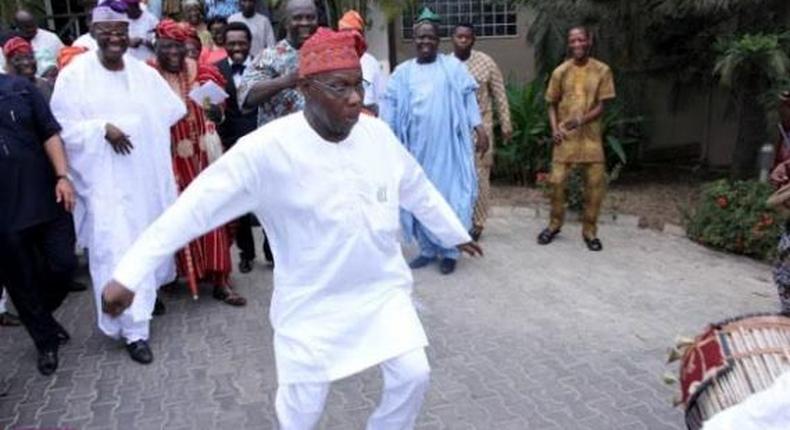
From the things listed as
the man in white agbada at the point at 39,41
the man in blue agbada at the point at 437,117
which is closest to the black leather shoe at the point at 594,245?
the man in blue agbada at the point at 437,117

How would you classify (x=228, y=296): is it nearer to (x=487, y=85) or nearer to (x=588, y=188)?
(x=487, y=85)

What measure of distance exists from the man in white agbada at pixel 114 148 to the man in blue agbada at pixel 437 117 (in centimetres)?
193

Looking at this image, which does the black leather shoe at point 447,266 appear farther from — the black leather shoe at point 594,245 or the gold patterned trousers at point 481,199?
the black leather shoe at point 594,245

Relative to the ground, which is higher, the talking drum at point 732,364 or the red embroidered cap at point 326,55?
the red embroidered cap at point 326,55

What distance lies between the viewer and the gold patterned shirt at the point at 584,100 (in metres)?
6.39

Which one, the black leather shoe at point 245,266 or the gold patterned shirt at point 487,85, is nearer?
the black leather shoe at point 245,266

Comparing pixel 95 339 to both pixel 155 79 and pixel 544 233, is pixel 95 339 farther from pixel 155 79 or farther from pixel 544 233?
pixel 544 233

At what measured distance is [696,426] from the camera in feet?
8.43

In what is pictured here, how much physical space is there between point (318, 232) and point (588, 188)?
4.25 metres

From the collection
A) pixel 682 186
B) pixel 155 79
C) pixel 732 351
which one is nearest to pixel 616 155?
pixel 682 186

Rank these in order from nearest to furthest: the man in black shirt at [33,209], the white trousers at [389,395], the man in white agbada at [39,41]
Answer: the white trousers at [389,395], the man in black shirt at [33,209], the man in white agbada at [39,41]

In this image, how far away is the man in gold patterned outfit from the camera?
639 centimetres

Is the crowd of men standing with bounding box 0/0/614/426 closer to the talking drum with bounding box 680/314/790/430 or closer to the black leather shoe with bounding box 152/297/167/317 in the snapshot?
the black leather shoe with bounding box 152/297/167/317

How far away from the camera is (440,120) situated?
588 centimetres
